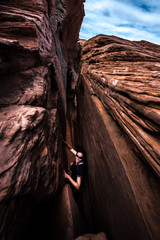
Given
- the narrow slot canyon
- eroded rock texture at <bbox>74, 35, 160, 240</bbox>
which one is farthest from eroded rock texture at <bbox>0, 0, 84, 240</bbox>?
eroded rock texture at <bbox>74, 35, 160, 240</bbox>

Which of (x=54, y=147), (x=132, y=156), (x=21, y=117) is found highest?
(x=21, y=117)

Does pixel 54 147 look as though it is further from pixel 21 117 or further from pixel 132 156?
pixel 132 156

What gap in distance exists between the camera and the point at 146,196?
4.56 feet

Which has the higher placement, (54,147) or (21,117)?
(21,117)

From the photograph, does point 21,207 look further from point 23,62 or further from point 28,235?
point 23,62

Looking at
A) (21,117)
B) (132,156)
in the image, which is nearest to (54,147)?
(21,117)

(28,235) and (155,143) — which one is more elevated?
(155,143)

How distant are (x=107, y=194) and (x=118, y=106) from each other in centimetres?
222

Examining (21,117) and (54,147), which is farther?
(54,147)

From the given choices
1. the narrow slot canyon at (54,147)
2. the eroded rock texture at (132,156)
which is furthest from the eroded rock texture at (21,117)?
the eroded rock texture at (132,156)

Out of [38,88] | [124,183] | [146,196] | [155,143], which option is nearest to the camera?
[155,143]

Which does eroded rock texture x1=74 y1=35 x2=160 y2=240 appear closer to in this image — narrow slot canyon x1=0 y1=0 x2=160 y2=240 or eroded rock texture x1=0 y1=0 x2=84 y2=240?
narrow slot canyon x1=0 y1=0 x2=160 y2=240

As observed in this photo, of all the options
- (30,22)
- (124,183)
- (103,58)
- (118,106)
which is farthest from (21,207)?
(103,58)

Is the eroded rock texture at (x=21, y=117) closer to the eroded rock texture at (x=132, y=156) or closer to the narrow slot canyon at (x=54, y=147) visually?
the narrow slot canyon at (x=54, y=147)
